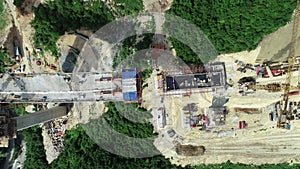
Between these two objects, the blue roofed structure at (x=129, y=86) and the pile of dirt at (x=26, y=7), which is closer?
the blue roofed structure at (x=129, y=86)

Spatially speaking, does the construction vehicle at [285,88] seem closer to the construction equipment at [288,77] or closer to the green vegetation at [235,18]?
the construction equipment at [288,77]

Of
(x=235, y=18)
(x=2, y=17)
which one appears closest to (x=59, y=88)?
(x=2, y=17)

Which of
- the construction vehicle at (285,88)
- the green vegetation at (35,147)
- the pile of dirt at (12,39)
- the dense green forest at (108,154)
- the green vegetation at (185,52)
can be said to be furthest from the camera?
the green vegetation at (35,147)

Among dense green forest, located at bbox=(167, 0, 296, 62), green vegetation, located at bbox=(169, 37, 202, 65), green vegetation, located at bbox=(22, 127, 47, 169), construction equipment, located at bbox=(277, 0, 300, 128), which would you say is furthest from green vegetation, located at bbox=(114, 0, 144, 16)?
green vegetation, located at bbox=(22, 127, 47, 169)

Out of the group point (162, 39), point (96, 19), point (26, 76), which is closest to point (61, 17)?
point (96, 19)

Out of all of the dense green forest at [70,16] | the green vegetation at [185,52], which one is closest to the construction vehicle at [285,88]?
the green vegetation at [185,52]

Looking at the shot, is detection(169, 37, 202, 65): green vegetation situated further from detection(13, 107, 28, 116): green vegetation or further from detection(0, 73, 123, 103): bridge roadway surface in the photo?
detection(13, 107, 28, 116): green vegetation

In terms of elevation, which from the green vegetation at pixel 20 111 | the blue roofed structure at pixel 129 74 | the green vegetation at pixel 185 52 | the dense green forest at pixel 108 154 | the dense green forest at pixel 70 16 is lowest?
the dense green forest at pixel 108 154

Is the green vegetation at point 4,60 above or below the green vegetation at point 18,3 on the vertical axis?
below
